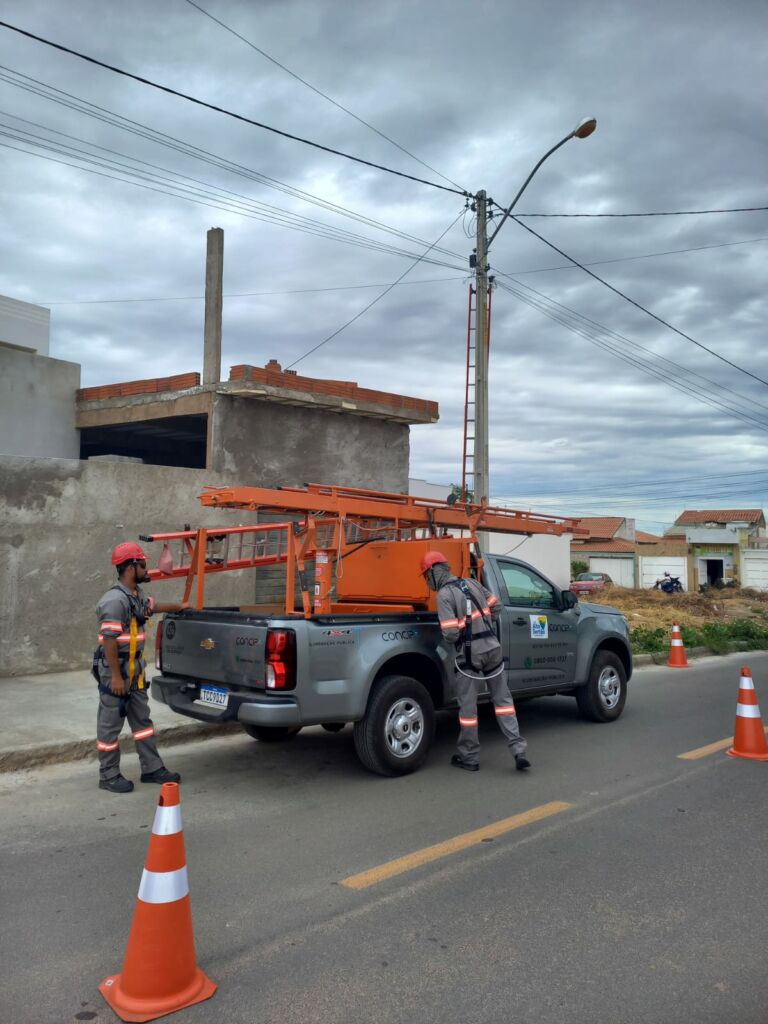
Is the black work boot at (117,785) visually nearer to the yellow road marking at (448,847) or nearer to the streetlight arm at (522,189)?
the yellow road marking at (448,847)

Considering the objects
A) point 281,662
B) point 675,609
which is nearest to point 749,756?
point 281,662

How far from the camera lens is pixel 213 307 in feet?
46.4

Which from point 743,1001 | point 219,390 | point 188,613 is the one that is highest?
point 219,390

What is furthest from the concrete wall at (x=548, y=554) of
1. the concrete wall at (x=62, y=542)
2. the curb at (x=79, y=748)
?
the curb at (x=79, y=748)

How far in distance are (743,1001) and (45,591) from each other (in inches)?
343

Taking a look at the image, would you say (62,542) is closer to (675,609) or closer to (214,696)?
(214,696)

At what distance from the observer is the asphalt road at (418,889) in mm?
3072

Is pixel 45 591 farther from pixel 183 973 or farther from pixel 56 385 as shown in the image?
pixel 183 973

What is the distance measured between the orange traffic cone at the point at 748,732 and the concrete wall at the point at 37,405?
37.4 ft

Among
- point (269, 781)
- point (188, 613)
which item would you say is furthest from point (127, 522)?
point (269, 781)

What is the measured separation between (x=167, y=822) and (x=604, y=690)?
620 centimetres

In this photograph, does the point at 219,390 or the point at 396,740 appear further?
the point at 219,390

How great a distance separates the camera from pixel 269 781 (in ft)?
20.1

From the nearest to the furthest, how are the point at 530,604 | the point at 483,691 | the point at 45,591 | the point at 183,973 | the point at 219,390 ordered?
the point at 183,973
the point at 483,691
the point at 530,604
the point at 45,591
the point at 219,390
